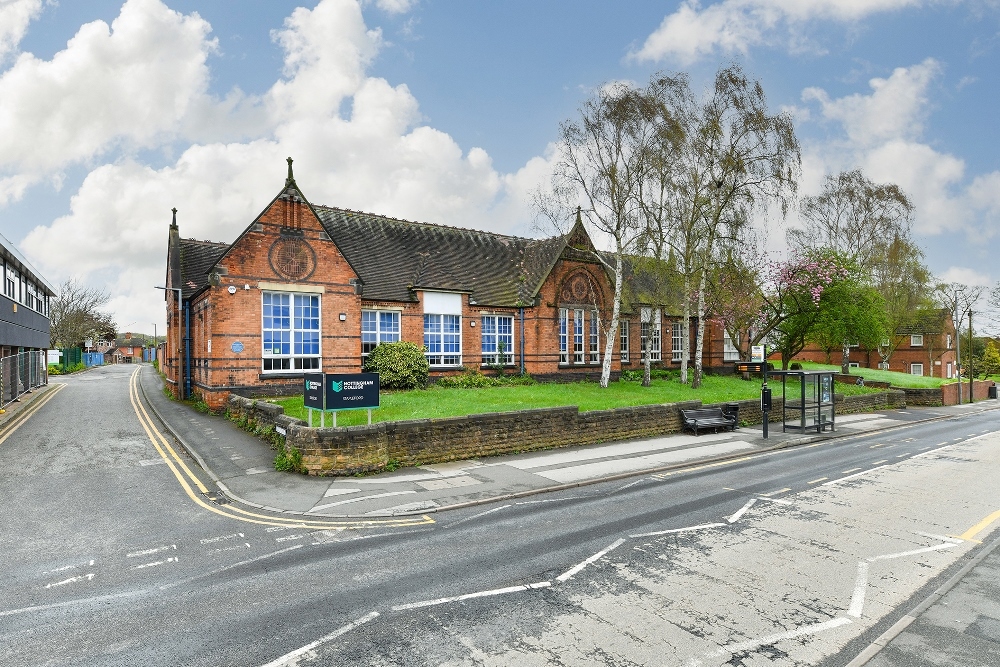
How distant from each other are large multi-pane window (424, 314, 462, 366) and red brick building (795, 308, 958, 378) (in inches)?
1901

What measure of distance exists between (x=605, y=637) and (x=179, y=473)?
11.1 m

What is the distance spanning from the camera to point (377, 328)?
24016 mm

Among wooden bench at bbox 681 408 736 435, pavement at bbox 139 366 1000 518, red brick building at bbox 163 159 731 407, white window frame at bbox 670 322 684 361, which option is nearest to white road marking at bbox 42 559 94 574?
pavement at bbox 139 366 1000 518

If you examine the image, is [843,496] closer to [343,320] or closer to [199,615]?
[199,615]

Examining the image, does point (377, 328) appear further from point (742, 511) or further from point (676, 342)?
point (676, 342)

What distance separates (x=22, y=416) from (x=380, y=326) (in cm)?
1364

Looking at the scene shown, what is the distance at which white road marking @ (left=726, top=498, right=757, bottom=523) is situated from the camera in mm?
9492

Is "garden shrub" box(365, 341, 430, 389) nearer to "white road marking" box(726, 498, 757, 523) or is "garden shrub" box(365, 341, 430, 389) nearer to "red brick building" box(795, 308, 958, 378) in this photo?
"white road marking" box(726, 498, 757, 523)

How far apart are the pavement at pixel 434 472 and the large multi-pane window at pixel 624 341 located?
43.1 feet

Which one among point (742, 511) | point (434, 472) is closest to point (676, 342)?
A: point (434, 472)

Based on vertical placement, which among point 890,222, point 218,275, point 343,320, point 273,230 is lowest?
point 343,320

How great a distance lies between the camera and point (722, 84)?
25.0m

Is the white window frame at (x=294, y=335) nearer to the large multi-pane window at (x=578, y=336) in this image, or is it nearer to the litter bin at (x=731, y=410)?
the large multi-pane window at (x=578, y=336)

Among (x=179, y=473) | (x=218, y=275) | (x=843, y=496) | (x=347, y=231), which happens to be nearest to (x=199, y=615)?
(x=179, y=473)
